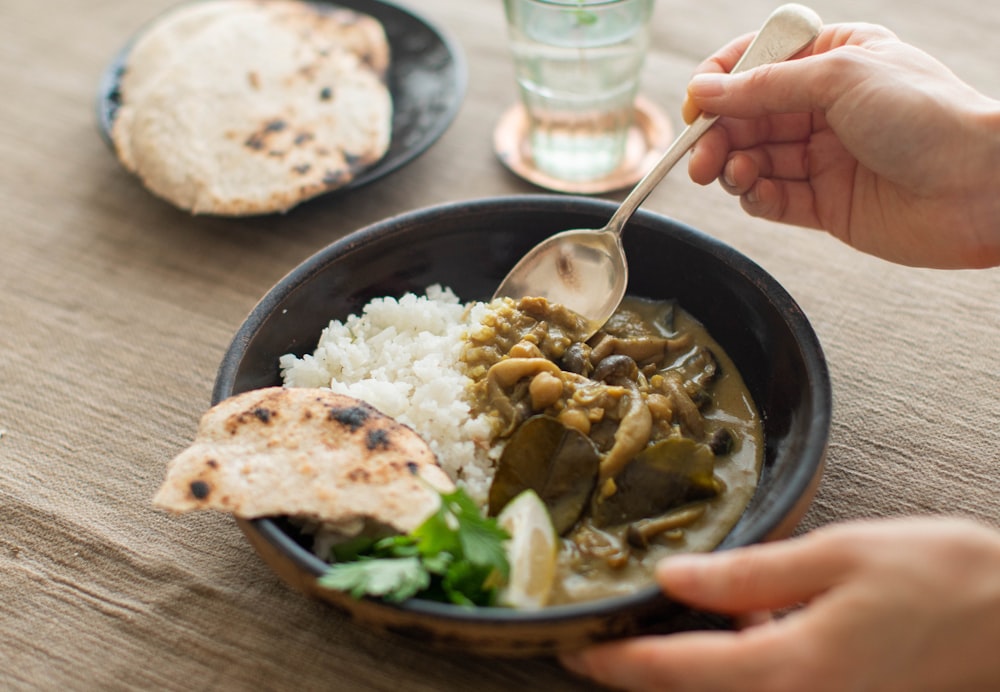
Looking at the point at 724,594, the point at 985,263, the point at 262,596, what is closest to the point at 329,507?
the point at 262,596

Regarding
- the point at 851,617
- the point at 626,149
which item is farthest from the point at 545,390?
the point at 626,149

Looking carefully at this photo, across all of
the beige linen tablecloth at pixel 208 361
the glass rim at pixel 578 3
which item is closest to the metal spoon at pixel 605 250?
the glass rim at pixel 578 3

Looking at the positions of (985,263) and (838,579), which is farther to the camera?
(985,263)

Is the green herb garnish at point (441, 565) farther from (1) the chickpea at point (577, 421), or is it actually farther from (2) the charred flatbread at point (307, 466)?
(1) the chickpea at point (577, 421)

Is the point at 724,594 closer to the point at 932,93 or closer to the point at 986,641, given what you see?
the point at 986,641

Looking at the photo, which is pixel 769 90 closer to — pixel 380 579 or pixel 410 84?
pixel 380 579

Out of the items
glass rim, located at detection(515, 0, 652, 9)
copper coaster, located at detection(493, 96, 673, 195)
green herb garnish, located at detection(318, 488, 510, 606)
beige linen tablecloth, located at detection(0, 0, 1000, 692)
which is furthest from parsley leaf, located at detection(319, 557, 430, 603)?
glass rim, located at detection(515, 0, 652, 9)
